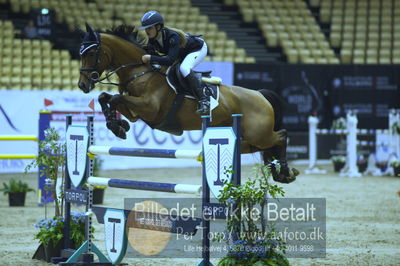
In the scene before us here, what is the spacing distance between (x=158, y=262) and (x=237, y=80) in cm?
1065

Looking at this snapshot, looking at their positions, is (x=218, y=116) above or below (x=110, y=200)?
above

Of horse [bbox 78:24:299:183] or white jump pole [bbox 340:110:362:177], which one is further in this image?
white jump pole [bbox 340:110:362:177]

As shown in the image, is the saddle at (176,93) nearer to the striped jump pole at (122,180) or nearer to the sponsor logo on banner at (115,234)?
the striped jump pole at (122,180)

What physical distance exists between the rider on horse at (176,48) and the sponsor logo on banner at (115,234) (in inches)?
60.2

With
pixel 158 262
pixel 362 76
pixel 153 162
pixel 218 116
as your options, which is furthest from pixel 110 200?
pixel 362 76

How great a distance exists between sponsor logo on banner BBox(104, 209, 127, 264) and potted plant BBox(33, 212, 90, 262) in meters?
0.61

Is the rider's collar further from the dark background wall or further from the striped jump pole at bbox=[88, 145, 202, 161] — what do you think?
the dark background wall

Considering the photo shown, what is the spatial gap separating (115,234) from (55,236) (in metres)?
0.81

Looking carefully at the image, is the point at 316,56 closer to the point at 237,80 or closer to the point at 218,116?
the point at 237,80

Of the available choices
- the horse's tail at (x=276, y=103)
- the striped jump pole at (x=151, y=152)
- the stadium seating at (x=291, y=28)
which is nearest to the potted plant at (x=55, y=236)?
the striped jump pole at (x=151, y=152)

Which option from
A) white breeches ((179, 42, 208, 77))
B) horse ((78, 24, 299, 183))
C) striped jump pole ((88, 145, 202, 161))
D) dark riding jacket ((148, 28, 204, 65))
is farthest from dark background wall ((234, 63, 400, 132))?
striped jump pole ((88, 145, 202, 161))

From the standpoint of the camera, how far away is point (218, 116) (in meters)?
6.44

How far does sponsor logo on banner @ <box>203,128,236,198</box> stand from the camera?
4090mm

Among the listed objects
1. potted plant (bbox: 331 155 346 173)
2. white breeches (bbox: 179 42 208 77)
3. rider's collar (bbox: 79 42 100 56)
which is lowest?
potted plant (bbox: 331 155 346 173)
